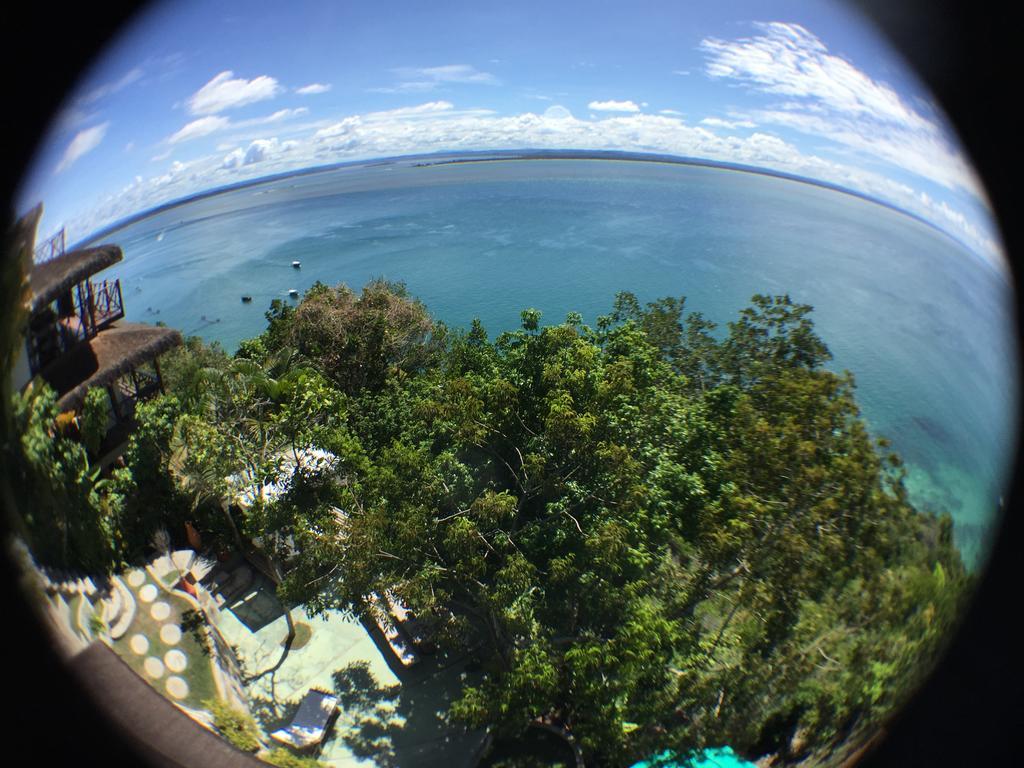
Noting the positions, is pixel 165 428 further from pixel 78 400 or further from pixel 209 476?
pixel 209 476

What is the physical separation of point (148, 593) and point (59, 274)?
4.89 feet

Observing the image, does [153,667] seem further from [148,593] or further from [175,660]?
[148,593]

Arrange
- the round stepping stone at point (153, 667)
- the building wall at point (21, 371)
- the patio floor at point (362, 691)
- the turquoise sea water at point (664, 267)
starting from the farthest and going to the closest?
1. the turquoise sea water at point (664, 267)
2. the patio floor at point (362, 691)
3. the round stepping stone at point (153, 667)
4. the building wall at point (21, 371)

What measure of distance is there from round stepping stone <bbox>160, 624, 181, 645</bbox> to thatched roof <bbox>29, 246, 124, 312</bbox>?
149 cm

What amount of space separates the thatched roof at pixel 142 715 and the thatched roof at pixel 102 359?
1078mm

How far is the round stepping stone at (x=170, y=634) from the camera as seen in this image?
237 cm

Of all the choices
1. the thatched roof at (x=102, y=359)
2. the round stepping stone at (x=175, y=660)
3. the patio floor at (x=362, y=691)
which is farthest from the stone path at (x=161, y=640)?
the thatched roof at (x=102, y=359)

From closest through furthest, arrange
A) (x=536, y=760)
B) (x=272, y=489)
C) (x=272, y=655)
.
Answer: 1. (x=272, y=655)
2. (x=536, y=760)
3. (x=272, y=489)

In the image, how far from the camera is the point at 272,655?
122 inches

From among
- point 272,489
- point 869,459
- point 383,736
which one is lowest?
point 383,736

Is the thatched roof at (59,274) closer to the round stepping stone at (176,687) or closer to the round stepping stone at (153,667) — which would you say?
the round stepping stone at (153,667)

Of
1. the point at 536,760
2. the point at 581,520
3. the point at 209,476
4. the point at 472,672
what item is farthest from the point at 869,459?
the point at 209,476

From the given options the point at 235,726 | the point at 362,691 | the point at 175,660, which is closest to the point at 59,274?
the point at 175,660

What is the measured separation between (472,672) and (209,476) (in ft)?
9.04
